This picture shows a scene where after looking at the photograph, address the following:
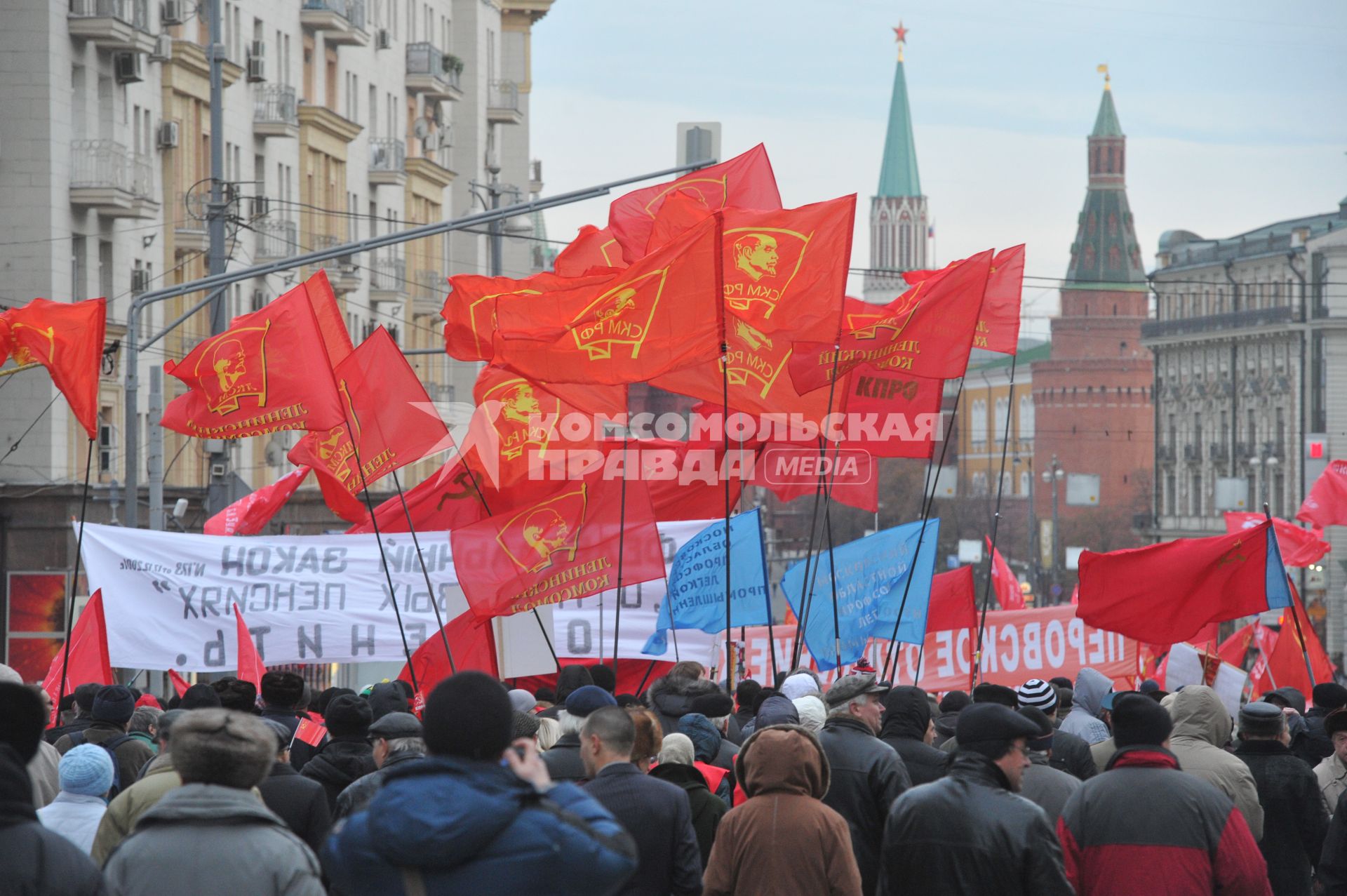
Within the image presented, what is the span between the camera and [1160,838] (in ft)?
21.2

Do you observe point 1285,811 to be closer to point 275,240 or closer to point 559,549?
point 559,549

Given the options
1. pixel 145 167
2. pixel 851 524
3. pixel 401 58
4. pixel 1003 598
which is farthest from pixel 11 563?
pixel 851 524

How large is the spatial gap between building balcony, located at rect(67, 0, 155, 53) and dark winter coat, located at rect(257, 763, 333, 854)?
1065 inches

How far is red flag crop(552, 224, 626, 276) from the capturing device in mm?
16844

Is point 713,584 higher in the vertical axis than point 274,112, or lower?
lower

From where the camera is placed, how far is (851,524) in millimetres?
101938

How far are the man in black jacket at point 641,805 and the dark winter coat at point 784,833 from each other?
0.12 meters

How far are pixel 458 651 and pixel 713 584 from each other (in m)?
2.00

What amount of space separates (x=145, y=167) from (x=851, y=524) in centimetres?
7068

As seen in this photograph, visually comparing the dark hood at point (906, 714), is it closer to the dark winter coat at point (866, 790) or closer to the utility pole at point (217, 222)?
the dark winter coat at point (866, 790)

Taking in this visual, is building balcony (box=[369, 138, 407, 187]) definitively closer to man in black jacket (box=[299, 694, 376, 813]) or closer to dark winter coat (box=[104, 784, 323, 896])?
man in black jacket (box=[299, 694, 376, 813])

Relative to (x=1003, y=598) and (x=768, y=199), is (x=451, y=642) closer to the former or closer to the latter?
(x=768, y=199)

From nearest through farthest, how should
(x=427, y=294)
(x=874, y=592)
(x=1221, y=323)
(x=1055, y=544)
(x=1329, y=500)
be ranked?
(x=874, y=592) → (x=1329, y=500) → (x=427, y=294) → (x=1055, y=544) → (x=1221, y=323)

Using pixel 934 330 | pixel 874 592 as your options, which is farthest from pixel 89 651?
pixel 934 330
